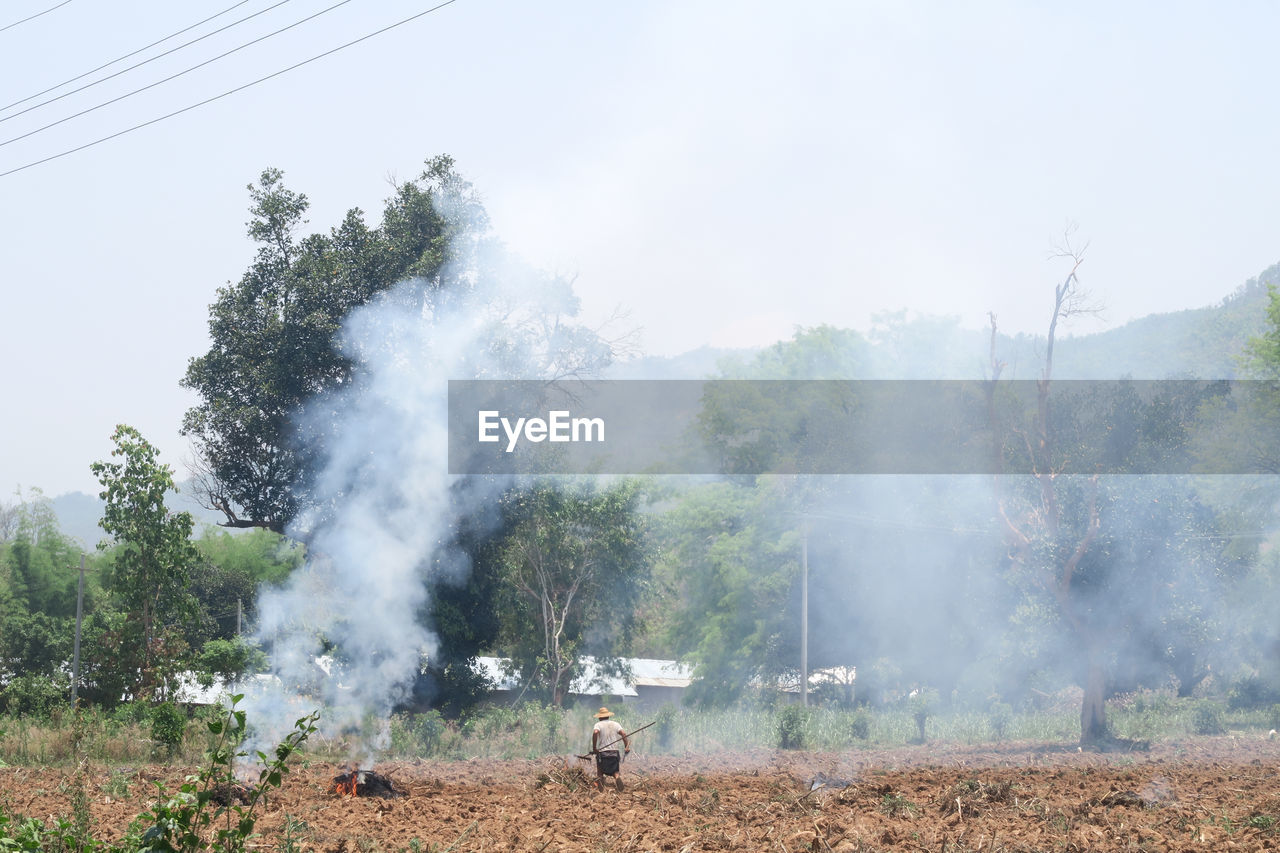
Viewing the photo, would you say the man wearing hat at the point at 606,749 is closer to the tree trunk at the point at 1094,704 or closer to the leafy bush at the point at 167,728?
the leafy bush at the point at 167,728

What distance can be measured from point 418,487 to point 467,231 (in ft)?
24.3

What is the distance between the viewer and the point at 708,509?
38.0 metres

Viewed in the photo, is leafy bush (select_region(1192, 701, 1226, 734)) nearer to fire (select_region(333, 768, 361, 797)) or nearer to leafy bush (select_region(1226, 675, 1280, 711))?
leafy bush (select_region(1226, 675, 1280, 711))

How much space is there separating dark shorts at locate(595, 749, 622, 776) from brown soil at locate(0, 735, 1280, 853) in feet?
0.94

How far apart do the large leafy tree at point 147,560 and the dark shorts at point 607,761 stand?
10.3 meters

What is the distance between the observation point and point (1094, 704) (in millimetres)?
23219

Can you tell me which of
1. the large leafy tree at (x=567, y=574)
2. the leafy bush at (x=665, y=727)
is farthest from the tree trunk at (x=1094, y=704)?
the large leafy tree at (x=567, y=574)

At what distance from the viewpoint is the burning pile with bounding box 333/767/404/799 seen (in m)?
13.6

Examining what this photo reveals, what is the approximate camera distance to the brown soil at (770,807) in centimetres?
987

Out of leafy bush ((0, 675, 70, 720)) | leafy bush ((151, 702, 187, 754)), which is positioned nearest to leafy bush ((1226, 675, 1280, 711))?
leafy bush ((151, 702, 187, 754))

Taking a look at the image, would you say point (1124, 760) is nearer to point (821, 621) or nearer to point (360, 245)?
point (821, 621)

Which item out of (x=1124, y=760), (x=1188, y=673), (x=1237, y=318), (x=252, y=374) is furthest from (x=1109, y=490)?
(x=1237, y=318)

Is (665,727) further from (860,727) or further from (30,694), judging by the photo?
(30,694)

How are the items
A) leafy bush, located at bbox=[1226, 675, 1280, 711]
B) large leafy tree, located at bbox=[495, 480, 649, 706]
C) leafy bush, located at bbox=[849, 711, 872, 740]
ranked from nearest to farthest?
leafy bush, located at bbox=[849, 711, 872, 740]
large leafy tree, located at bbox=[495, 480, 649, 706]
leafy bush, located at bbox=[1226, 675, 1280, 711]
